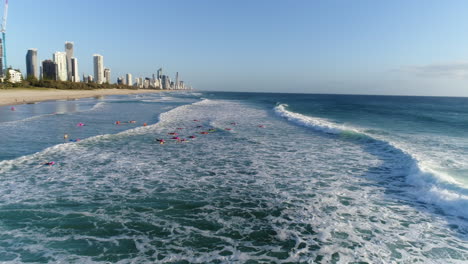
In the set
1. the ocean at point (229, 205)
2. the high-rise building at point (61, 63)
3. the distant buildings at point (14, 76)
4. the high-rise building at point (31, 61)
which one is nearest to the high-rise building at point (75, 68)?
the high-rise building at point (61, 63)

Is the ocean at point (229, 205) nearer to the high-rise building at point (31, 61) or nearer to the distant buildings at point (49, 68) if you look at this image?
the distant buildings at point (49, 68)

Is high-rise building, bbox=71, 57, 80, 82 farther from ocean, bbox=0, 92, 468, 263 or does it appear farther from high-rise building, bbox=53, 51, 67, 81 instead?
ocean, bbox=0, 92, 468, 263

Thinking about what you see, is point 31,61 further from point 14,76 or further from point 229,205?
point 229,205

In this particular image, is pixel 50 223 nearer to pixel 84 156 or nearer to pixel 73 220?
pixel 73 220

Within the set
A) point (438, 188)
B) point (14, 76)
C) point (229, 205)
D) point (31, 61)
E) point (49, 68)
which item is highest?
point (31, 61)

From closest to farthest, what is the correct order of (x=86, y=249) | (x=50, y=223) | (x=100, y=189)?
(x=86, y=249) → (x=50, y=223) → (x=100, y=189)

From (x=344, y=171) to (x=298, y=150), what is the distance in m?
4.35

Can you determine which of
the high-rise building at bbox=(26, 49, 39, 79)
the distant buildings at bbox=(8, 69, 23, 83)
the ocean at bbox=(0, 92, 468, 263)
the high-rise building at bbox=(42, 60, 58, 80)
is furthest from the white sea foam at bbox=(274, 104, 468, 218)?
the high-rise building at bbox=(26, 49, 39, 79)

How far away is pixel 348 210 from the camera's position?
7988 mm

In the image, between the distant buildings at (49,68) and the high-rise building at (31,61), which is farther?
the high-rise building at (31,61)

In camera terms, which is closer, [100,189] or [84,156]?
[100,189]

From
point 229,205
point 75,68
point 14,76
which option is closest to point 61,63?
point 75,68

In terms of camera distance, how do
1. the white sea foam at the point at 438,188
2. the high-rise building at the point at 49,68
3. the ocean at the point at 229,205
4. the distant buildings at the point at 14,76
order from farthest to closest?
the high-rise building at the point at 49,68
the distant buildings at the point at 14,76
the white sea foam at the point at 438,188
the ocean at the point at 229,205

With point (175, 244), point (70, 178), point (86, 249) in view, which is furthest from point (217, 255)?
point (70, 178)
